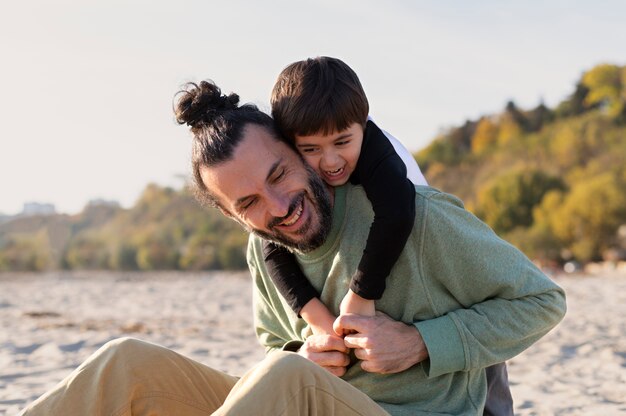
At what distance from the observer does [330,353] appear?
209 cm

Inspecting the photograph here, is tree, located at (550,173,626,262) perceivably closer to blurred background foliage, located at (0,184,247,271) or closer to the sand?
the sand

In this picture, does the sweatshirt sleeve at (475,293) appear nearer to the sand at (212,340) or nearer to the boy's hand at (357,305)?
the boy's hand at (357,305)

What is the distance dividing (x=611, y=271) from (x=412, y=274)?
17628 mm

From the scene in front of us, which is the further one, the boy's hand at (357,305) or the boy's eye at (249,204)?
the boy's eye at (249,204)

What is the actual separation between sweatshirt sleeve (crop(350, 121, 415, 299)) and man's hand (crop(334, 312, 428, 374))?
75mm

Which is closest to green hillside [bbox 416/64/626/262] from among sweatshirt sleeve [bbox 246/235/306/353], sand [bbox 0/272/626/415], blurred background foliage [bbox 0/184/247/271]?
sand [bbox 0/272/626/415]

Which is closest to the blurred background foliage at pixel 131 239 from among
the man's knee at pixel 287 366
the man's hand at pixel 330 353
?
the man's hand at pixel 330 353

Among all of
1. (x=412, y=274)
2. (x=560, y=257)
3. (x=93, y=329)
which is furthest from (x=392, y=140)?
(x=560, y=257)

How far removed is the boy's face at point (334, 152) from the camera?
2.29m

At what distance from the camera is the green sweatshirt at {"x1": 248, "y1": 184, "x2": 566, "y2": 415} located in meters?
2.01

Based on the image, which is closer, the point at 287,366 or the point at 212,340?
the point at 287,366

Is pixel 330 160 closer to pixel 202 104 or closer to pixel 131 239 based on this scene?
pixel 202 104

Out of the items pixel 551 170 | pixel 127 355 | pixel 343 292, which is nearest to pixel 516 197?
pixel 551 170

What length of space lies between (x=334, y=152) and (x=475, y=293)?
60 cm
